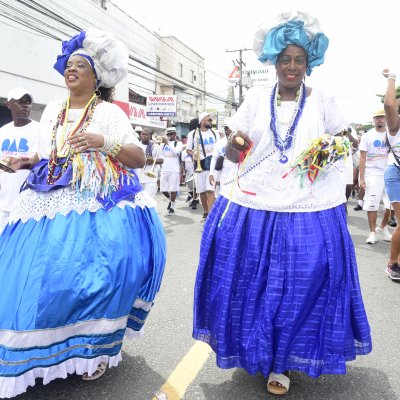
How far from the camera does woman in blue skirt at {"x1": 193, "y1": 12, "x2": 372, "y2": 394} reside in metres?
2.37

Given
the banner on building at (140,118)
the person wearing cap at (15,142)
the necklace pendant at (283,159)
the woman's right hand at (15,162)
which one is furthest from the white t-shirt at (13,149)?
the banner on building at (140,118)

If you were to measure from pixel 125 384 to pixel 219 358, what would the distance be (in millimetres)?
576

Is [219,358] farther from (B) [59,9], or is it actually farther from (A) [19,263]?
(B) [59,9]

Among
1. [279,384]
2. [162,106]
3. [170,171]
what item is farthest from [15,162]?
[162,106]

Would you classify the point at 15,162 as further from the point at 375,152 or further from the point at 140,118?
the point at 140,118

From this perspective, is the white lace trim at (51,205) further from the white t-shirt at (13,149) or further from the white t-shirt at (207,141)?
the white t-shirt at (207,141)

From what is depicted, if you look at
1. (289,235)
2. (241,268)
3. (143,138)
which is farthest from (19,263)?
(143,138)

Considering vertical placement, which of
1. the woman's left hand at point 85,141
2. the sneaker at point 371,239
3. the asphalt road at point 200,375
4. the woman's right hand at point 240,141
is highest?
the woman's right hand at point 240,141

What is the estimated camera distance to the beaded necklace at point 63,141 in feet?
8.54

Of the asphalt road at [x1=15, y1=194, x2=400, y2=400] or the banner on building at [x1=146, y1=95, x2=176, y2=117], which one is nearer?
the asphalt road at [x1=15, y1=194, x2=400, y2=400]

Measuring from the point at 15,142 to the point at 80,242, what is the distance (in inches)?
96.8

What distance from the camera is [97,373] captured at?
2604 mm

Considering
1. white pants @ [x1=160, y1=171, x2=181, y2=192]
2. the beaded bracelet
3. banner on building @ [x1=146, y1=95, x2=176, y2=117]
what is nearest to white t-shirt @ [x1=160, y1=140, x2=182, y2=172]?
white pants @ [x1=160, y1=171, x2=181, y2=192]

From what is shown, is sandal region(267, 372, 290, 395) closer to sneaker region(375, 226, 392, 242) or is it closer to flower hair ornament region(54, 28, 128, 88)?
flower hair ornament region(54, 28, 128, 88)
